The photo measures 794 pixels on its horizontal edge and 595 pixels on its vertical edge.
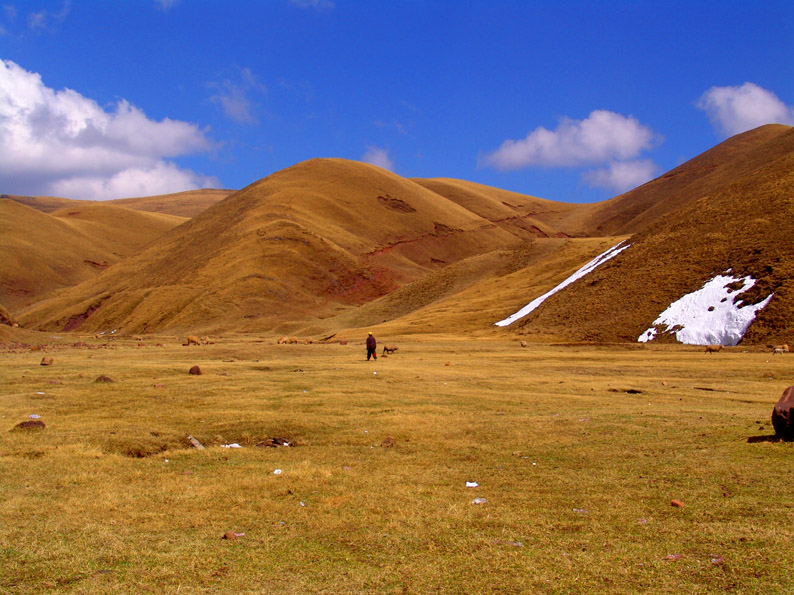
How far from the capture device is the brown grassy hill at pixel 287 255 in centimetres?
9119

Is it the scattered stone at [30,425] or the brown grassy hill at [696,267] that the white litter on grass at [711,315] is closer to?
the brown grassy hill at [696,267]

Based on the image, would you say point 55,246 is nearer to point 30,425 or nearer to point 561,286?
point 561,286

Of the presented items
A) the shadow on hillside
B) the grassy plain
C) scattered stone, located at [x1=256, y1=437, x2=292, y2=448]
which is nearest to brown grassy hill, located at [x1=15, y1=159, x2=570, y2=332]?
the grassy plain

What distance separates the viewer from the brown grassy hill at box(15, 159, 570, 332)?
299 ft

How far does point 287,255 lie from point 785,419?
313 ft

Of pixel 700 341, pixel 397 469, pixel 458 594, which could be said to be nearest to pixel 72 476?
pixel 397 469

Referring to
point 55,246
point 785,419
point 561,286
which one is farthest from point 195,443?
point 55,246

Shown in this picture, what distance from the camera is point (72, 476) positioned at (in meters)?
9.68

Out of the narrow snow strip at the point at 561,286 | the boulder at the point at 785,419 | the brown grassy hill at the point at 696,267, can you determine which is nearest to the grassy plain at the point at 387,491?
the boulder at the point at 785,419

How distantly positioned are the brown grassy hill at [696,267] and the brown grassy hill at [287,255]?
44.7 m

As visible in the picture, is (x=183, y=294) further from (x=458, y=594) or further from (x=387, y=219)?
(x=458, y=594)

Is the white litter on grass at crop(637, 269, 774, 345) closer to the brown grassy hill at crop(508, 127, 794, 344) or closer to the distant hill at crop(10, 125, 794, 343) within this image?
the brown grassy hill at crop(508, 127, 794, 344)

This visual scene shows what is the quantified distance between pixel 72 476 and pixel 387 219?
125440mm

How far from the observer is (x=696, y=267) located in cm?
4528
